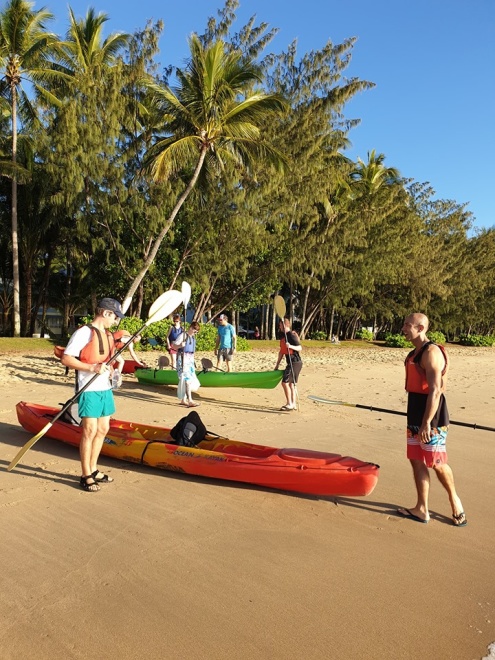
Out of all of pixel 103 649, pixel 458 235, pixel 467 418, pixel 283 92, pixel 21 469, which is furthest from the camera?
pixel 458 235

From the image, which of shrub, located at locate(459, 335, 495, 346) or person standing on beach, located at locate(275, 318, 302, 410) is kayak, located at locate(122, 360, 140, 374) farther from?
shrub, located at locate(459, 335, 495, 346)

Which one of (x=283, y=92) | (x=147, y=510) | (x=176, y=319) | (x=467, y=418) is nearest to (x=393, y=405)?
(x=467, y=418)

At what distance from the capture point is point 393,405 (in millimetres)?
10281

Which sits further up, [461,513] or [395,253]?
[395,253]

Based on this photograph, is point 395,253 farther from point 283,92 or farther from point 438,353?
point 438,353

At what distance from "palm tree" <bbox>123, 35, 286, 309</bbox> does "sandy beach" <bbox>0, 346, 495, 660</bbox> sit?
11653 millimetres

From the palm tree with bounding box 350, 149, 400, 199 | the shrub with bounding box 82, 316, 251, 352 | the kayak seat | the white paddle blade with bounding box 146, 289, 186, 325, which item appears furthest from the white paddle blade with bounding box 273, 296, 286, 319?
the palm tree with bounding box 350, 149, 400, 199

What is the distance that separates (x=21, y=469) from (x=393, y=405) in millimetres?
7221

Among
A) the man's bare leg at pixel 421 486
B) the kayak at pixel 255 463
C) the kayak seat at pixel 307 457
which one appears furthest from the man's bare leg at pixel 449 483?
the kayak seat at pixel 307 457

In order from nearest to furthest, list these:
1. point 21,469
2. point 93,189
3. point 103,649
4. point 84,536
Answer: point 103,649 < point 84,536 < point 21,469 < point 93,189

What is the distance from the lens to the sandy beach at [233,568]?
110 inches

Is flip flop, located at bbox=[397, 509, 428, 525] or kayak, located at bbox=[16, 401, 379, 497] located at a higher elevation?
kayak, located at bbox=[16, 401, 379, 497]

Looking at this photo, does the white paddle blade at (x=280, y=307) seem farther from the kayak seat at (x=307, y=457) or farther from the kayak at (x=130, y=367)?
the kayak seat at (x=307, y=457)

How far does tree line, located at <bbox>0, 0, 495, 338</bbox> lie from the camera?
16844 mm
